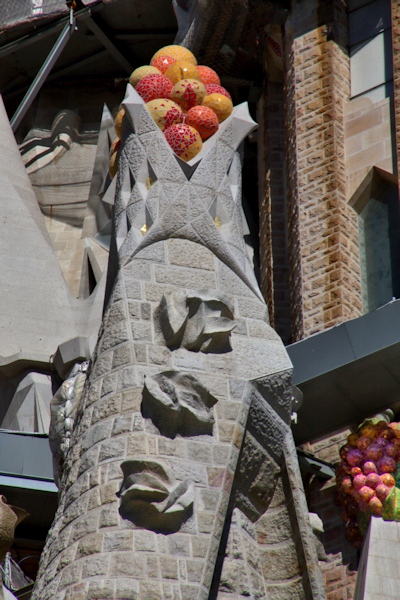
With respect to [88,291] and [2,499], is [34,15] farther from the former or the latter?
[2,499]

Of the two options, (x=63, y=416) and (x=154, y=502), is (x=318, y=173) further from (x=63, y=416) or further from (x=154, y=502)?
(x=154, y=502)

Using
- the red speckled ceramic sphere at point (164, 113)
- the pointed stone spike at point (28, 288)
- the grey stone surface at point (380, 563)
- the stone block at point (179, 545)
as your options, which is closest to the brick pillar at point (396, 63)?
the pointed stone spike at point (28, 288)

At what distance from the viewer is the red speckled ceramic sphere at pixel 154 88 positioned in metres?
11.4

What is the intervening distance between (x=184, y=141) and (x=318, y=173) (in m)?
Result: 5.14

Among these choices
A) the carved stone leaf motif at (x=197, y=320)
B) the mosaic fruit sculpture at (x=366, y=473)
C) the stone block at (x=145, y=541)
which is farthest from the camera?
the mosaic fruit sculpture at (x=366, y=473)

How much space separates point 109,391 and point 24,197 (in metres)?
7.83

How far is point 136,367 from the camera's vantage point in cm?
950

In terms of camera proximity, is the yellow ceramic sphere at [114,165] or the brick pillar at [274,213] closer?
the yellow ceramic sphere at [114,165]

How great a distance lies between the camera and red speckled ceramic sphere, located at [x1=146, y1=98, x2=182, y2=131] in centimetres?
1116

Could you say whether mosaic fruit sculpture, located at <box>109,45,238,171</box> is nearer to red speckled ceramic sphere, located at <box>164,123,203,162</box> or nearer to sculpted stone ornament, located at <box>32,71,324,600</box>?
red speckled ceramic sphere, located at <box>164,123,203,162</box>

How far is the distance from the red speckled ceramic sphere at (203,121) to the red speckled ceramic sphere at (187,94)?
11cm

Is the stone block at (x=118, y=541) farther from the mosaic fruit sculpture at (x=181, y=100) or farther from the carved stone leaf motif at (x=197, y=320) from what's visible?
the mosaic fruit sculpture at (x=181, y=100)

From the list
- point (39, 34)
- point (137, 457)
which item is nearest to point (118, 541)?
point (137, 457)

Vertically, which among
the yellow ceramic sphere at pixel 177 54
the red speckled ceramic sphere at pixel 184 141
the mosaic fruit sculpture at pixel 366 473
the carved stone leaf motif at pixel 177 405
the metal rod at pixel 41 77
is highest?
the metal rod at pixel 41 77
